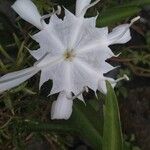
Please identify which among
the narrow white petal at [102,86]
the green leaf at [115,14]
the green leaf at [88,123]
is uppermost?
the green leaf at [115,14]

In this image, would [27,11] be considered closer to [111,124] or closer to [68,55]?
[68,55]

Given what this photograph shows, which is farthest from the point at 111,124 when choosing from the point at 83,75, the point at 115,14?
the point at 115,14

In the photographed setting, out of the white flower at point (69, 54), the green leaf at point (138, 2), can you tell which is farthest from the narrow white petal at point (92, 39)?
the green leaf at point (138, 2)

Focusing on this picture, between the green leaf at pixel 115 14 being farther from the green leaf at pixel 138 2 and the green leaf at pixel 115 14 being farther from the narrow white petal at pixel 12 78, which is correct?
the narrow white petal at pixel 12 78

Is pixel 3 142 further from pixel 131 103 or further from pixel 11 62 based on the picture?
pixel 131 103

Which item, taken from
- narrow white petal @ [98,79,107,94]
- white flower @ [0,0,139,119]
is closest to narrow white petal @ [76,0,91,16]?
white flower @ [0,0,139,119]

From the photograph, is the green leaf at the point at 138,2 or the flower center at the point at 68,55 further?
the green leaf at the point at 138,2

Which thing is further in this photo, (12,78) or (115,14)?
(115,14)

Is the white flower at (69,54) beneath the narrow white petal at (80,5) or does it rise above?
beneath
